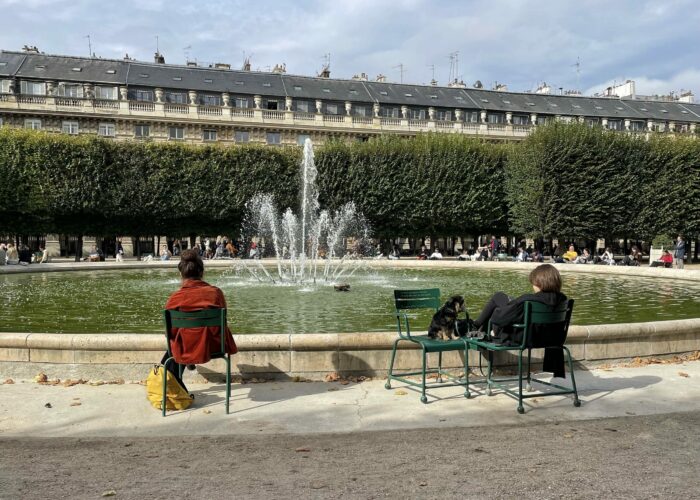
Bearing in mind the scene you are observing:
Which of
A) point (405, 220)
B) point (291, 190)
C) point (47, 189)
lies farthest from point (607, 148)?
point (47, 189)

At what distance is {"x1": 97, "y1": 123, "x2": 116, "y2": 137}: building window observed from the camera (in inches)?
1943

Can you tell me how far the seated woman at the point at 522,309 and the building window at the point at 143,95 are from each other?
50860 millimetres

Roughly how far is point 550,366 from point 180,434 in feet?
12.3

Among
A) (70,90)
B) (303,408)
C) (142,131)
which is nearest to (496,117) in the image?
(142,131)

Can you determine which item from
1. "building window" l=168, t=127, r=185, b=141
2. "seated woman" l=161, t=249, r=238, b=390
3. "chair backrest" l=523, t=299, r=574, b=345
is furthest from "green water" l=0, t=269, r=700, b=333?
"building window" l=168, t=127, r=185, b=141

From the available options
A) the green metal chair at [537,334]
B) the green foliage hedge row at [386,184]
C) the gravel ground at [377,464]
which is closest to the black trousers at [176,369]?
the gravel ground at [377,464]

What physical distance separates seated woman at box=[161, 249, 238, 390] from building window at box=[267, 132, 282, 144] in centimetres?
4926

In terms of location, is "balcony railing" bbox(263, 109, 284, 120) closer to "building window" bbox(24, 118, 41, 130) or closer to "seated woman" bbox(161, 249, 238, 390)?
"building window" bbox(24, 118, 41, 130)

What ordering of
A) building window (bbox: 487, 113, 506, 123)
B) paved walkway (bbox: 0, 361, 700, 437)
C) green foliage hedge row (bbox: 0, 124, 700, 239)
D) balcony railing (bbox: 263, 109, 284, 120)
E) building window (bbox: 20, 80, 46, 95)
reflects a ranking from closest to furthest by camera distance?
1. paved walkway (bbox: 0, 361, 700, 437)
2. green foliage hedge row (bbox: 0, 124, 700, 239)
3. building window (bbox: 20, 80, 46, 95)
4. balcony railing (bbox: 263, 109, 284, 120)
5. building window (bbox: 487, 113, 506, 123)

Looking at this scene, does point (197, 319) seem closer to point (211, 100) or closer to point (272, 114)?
point (272, 114)

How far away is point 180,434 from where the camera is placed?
16.5ft

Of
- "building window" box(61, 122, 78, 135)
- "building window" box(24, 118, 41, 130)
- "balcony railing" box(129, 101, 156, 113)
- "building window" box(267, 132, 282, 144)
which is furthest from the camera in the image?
"building window" box(267, 132, 282, 144)

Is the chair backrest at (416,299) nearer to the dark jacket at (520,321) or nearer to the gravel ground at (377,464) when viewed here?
the dark jacket at (520,321)

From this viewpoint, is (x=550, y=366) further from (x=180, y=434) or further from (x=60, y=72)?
(x=60, y=72)
